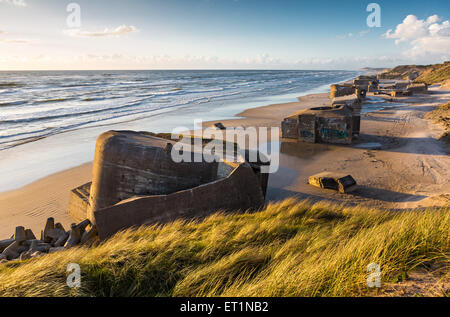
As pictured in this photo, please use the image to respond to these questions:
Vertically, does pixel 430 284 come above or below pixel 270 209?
above

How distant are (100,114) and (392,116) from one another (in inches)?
1014

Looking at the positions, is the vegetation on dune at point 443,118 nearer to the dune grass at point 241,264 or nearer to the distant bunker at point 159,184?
the distant bunker at point 159,184

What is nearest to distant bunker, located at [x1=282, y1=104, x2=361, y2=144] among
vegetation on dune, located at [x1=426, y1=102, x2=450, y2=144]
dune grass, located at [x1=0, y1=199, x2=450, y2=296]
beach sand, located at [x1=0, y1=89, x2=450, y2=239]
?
beach sand, located at [x1=0, y1=89, x2=450, y2=239]

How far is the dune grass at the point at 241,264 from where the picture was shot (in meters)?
3.12

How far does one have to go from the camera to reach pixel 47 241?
259 inches

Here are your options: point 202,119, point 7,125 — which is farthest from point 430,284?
point 7,125

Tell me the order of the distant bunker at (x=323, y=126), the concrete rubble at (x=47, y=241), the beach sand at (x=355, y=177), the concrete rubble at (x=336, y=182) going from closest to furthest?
the concrete rubble at (x=47, y=241), the beach sand at (x=355, y=177), the concrete rubble at (x=336, y=182), the distant bunker at (x=323, y=126)

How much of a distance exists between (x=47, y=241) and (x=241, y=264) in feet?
17.3

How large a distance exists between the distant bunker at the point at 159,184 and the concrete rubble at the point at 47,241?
0.61 m

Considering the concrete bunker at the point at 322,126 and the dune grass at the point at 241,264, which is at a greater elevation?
the concrete bunker at the point at 322,126

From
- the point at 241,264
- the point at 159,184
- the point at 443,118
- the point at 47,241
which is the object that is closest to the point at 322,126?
the point at 443,118

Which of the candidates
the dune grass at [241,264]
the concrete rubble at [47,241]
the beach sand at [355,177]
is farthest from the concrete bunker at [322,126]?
the concrete rubble at [47,241]

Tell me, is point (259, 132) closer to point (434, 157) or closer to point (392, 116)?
point (434, 157)
